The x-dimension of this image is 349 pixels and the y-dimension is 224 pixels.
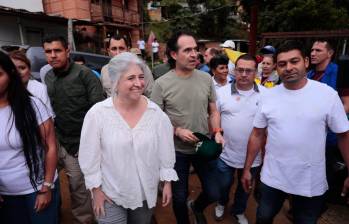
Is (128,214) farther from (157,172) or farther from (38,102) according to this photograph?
(38,102)

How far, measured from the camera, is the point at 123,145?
5.84 ft

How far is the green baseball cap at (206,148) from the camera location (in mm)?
2238

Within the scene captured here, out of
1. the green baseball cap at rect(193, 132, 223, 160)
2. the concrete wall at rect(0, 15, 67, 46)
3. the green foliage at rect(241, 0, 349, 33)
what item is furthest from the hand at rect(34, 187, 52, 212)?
the green foliage at rect(241, 0, 349, 33)

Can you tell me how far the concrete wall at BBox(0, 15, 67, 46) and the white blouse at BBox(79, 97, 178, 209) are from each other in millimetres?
13775

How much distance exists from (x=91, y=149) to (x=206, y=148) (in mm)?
932

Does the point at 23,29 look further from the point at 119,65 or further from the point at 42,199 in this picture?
the point at 119,65

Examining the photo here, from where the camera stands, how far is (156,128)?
1920mm

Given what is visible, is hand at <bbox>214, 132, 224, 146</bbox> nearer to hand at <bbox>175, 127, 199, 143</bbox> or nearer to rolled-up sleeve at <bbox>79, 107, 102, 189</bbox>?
hand at <bbox>175, 127, 199, 143</bbox>

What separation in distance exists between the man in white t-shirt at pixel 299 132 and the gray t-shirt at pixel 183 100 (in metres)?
0.55

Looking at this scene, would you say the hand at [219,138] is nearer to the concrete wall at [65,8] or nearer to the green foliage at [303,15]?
the green foliage at [303,15]

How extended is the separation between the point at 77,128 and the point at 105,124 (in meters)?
1.05

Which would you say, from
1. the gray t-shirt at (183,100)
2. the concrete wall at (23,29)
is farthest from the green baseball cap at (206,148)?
the concrete wall at (23,29)

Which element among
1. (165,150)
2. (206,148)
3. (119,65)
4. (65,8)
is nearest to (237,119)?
(206,148)

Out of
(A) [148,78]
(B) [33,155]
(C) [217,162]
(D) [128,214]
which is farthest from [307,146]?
(B) [33,155]
